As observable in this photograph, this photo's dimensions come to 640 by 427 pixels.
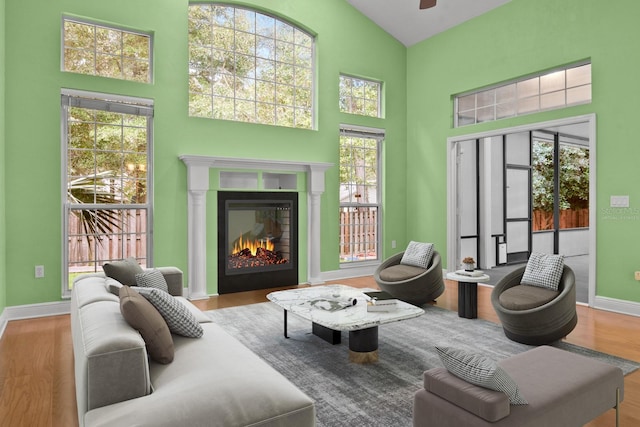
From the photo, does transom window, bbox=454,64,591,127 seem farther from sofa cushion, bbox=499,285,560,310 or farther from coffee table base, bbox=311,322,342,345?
coffee table base, bbox=311,322,342,345

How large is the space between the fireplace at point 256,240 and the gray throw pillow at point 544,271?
3.44m

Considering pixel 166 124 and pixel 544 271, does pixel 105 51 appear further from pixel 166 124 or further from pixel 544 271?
pixel 544 271

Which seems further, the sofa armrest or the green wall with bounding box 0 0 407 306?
the green wall with bounding box 0 0 407 306

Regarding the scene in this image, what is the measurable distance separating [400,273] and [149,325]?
349 centimetres

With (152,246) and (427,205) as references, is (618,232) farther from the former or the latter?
(152,246)

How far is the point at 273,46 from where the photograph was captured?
20.8ft

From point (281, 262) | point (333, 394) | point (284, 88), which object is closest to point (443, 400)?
point (333, 394)

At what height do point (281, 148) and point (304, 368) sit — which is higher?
point (281, 148)

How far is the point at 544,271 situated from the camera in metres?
3.87

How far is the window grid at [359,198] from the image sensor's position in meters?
7.07

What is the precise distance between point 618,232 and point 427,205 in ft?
9.70

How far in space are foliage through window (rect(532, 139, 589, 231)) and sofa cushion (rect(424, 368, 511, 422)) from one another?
8606mm

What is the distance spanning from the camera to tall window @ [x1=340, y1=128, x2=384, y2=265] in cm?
707

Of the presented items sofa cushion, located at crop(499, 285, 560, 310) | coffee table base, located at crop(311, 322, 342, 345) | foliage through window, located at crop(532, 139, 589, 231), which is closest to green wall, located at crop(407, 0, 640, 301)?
sofa cushion, located at crop(499, 285, 560, 310)
